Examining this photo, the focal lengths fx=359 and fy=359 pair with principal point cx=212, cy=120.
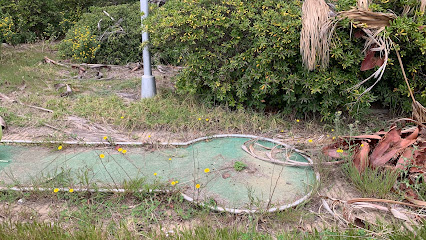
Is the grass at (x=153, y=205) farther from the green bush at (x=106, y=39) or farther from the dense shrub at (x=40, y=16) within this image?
the dense shrub at (x=40, y=16)

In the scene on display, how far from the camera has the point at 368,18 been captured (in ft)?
13.6

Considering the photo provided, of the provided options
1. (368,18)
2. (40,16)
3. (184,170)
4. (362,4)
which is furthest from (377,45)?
(40,16)

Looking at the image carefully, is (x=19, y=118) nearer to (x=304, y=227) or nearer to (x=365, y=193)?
(x=304, y=227)

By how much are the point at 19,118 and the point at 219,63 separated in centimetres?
298

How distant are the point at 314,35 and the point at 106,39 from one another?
20.8ft

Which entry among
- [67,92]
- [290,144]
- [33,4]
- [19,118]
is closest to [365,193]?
[290,144]

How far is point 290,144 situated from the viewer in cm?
435

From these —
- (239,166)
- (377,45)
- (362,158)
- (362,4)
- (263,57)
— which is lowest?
(239,166)

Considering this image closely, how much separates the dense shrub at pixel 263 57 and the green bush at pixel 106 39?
3773 millimetres

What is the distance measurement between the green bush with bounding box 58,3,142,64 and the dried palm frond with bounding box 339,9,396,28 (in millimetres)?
5549

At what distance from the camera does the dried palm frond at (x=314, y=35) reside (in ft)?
13.4

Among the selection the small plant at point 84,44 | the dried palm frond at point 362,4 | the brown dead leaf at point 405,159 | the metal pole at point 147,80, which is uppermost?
the dried palm frond at point 362,4

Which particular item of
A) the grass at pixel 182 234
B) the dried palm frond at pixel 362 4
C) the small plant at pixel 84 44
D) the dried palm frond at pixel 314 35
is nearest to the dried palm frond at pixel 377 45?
the dried palm frond at pixel 362 4

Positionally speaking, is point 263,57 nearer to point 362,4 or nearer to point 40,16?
point 362,4
